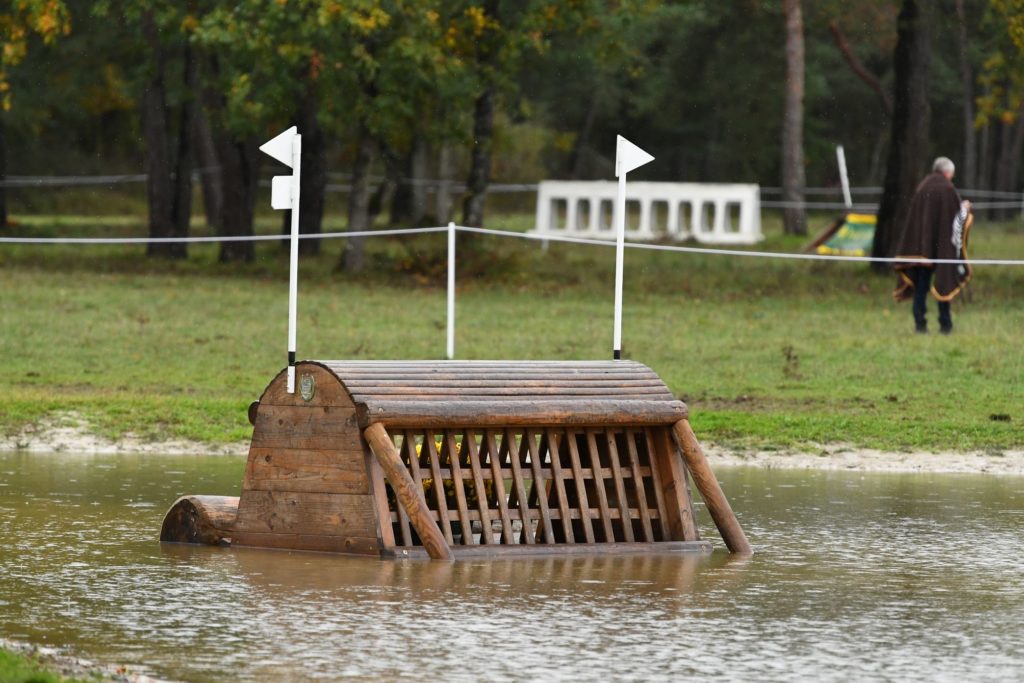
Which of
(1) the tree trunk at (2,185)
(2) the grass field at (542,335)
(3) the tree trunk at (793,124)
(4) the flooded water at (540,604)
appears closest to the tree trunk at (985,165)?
(3) the tree trunk at (793,124)

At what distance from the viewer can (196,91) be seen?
35938 millimetres

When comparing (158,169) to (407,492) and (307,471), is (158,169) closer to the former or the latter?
(307,471)

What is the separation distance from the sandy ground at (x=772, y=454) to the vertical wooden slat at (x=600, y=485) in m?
4.31

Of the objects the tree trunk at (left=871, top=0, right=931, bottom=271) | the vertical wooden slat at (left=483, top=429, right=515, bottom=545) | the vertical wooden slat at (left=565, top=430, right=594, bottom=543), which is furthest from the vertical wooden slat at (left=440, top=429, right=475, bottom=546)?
the tree trunk at (left=871, top=0, right=931, bottom=271)

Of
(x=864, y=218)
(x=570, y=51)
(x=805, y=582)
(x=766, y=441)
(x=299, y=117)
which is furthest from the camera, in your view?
(x=570, y=51)

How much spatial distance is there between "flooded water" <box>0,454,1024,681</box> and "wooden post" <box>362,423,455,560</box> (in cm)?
14

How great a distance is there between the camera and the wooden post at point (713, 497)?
36.1ft

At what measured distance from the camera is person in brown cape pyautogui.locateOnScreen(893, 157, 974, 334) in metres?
22.9

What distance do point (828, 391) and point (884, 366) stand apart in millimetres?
1834

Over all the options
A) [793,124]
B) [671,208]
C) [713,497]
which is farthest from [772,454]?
[793,124]

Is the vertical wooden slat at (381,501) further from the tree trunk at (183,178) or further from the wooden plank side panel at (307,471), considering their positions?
the tree trunk at (183,178)

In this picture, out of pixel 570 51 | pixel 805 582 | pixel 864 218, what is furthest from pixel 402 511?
pixel 570 51

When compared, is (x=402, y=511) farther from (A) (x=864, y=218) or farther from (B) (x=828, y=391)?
(A) (x=864, y=218)

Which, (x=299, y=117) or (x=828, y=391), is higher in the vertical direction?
(x=299, y=117)
